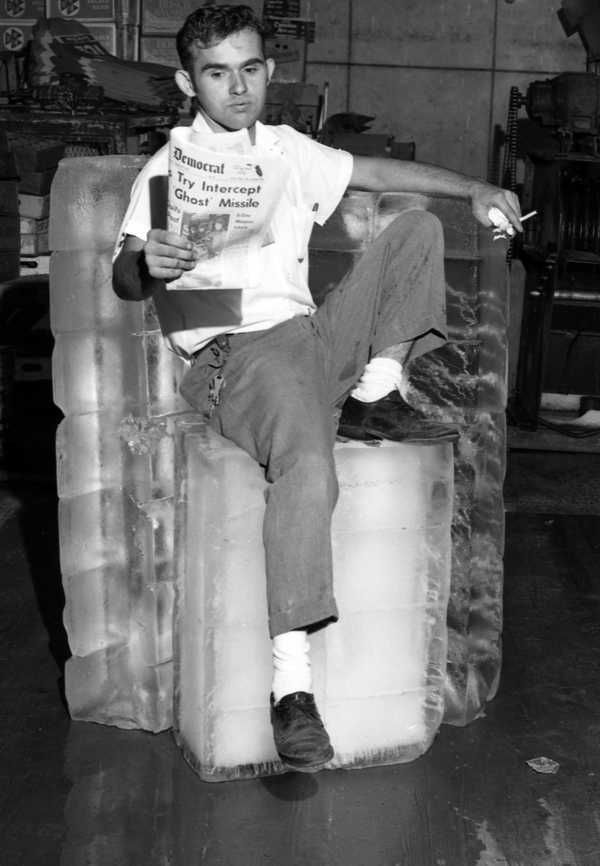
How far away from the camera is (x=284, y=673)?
2.42 m

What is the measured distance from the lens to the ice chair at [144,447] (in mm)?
2740

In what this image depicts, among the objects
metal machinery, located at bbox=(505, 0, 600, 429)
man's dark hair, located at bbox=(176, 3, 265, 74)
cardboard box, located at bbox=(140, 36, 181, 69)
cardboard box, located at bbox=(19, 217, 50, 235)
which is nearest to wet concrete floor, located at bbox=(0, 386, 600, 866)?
man's dark hair, located at bbox=(176, 3, 265, 74)

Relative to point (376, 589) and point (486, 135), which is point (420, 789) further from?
point (486, 135)

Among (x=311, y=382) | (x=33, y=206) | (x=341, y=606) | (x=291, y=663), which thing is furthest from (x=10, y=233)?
(x=291, y=663)

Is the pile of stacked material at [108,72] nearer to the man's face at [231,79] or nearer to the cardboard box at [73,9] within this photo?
the cardboard box at [73,9]

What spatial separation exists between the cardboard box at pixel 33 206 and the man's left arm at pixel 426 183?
13.1ft

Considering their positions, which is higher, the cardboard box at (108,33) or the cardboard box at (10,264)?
the cardboard box at (108,33)

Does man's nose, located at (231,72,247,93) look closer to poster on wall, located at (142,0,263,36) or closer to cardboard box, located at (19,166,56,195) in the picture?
cardboard box, located at (19,166,56,195)

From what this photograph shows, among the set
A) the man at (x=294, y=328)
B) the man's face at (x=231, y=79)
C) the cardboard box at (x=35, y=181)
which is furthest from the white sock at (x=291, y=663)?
the cardboard box at (x=35, y=181)

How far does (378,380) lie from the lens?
2.64 metres

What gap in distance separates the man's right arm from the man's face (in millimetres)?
370

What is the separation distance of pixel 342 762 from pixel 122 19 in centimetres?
Answer: 651

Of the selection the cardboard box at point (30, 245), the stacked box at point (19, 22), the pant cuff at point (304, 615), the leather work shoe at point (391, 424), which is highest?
the stacked box at point (19, 22)

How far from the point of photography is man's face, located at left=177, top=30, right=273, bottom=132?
8.32ft
